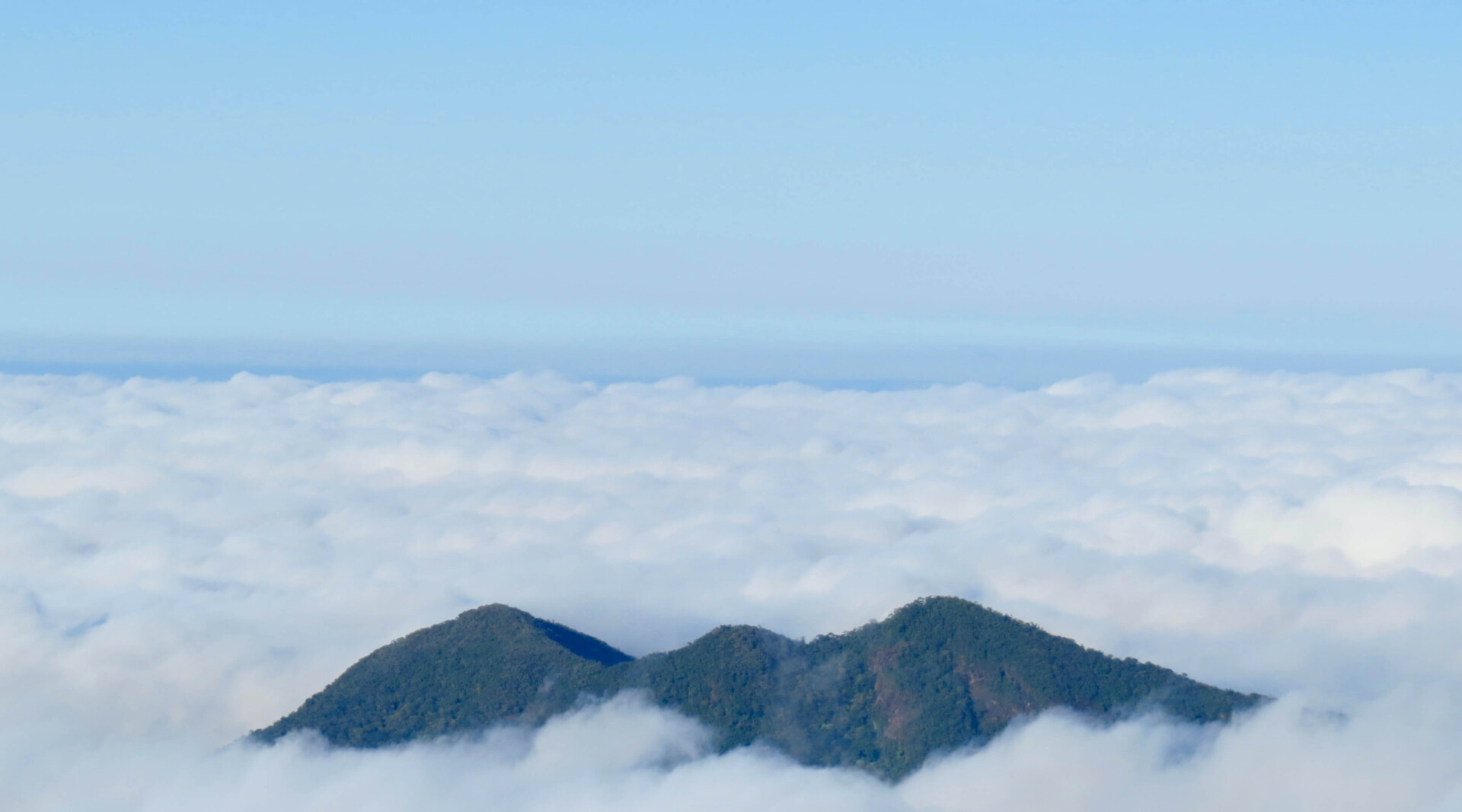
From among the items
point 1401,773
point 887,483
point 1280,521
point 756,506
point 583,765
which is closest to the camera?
point 1401,773

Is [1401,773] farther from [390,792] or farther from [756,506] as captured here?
[756,506]

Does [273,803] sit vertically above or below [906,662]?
below

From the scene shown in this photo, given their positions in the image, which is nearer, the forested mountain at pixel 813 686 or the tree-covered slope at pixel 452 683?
the forested mountain at pixel 813 686

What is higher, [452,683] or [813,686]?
[813,686]

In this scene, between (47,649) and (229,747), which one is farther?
(47,649)

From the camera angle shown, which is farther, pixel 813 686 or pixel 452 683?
pixel 452 683

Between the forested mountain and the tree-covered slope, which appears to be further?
the tree-covered slope

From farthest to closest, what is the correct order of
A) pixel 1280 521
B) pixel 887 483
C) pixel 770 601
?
pixel 887 483, pixel 1280 521, pixel 770 601

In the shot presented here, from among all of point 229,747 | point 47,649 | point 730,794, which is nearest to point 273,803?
point 229,747
